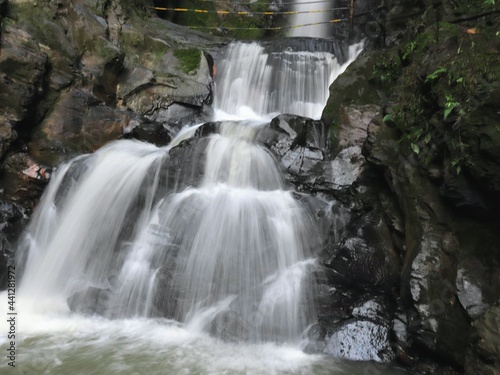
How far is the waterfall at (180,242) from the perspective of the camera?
475 cm

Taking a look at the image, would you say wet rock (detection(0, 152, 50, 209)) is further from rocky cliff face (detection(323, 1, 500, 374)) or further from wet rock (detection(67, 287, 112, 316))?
rocky cliff face (detection(323, 1, 500, 374))

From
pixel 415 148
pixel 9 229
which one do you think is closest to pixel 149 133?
pixel 9 229

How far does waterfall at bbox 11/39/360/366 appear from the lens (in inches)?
187

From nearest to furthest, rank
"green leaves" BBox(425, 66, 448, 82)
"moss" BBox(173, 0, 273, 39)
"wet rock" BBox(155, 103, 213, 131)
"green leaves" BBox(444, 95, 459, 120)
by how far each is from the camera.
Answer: "green leaves" BBox(444, 95, 459, 120) → "green leaves" BBox(425, 66, 448, 82) → "wet rock" BBox(155, 103, 213, 131) → "moss" BBox(173, 0, 273, 39)

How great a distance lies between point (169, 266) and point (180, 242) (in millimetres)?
375

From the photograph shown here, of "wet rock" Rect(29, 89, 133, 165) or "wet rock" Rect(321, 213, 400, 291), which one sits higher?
"wet rock" Rect(29, 89, 133, 165)

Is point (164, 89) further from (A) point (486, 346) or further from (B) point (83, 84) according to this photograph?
(A) point (486, 346)

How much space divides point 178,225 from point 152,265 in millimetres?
670

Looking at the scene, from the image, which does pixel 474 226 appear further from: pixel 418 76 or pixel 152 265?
pixel 152 265

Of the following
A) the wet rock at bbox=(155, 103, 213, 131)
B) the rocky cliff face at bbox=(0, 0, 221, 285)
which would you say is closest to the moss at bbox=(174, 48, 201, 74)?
the rocky cliff face at bbox=(0, 0, 221, 285)

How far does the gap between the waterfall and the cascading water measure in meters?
0.02

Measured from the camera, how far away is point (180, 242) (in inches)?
208

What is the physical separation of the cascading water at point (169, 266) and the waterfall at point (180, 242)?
17 millimetres

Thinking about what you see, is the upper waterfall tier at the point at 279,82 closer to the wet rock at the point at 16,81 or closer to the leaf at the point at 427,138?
the wet rock at the point at 16,81
